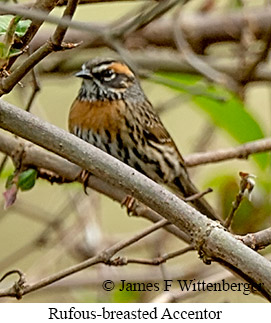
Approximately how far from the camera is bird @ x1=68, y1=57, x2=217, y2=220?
302 centimetres

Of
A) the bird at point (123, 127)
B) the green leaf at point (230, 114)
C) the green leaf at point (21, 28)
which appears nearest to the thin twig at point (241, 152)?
the green leaf at point (230, 114)

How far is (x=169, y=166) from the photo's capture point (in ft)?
10.1

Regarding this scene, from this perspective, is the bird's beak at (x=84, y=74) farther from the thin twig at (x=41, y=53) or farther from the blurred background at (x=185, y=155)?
the thin twig at (x=41, y=53)

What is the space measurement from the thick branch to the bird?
143 centimetres

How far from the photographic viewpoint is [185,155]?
10.8ft

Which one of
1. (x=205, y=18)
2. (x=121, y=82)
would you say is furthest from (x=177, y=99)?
(x=205, y=18)

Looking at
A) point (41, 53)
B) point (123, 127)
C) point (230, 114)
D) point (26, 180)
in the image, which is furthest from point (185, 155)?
point (41, 53)

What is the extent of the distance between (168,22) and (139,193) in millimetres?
2031

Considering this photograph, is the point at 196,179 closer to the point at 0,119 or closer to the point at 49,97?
the point at 49,97

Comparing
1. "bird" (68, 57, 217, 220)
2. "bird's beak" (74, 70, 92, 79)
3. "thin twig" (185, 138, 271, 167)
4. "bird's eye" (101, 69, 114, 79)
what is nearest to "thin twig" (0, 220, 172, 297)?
"thin twig" (185, 138, 271, 167)

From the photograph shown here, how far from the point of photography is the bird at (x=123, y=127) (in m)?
3.02

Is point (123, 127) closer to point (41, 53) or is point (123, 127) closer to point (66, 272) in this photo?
point (66, 272)

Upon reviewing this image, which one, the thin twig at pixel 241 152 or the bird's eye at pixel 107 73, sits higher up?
the bird's eye at pixel 107 73

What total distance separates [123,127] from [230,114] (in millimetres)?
568
